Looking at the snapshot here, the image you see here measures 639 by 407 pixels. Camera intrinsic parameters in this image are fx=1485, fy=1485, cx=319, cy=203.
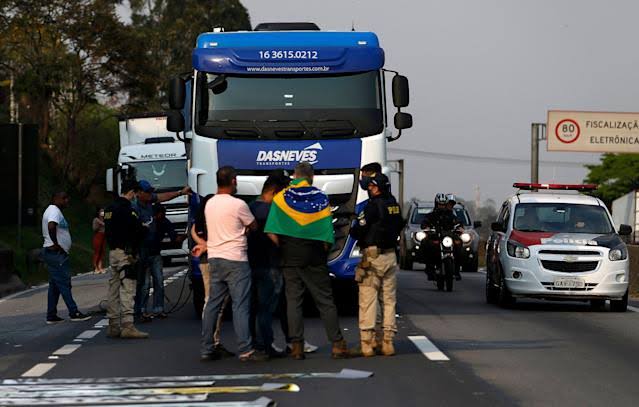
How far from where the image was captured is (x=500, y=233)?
2325cm

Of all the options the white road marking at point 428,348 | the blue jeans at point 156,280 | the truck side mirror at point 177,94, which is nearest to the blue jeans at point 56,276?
the blue jeans at point 156,280

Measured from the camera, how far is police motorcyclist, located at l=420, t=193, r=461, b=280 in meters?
27.5

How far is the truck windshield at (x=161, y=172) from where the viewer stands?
37.2 meters

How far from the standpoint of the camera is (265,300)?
14.6 m

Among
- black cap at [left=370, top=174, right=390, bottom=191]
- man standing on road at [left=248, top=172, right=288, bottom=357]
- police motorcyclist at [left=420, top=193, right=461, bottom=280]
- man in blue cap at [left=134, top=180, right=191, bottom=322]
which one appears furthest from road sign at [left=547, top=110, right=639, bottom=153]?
man standing on road at [left=248, top=172, right=288, bottom=357]

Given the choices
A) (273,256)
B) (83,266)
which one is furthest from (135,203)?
(83,266)

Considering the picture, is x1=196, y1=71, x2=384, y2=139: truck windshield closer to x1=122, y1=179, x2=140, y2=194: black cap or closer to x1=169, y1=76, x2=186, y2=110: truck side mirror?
x1=169, y1=76, x2=186, y2=110: truck side mirror

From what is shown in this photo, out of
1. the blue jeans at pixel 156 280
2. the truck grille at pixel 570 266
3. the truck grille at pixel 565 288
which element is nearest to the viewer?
the blue jeans at pixel 156 280

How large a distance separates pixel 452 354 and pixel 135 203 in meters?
6.21

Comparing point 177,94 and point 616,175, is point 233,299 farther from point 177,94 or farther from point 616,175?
point 616,175

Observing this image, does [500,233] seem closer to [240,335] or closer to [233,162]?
[233,162]

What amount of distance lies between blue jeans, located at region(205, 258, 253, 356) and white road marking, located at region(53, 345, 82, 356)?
5.40 feet

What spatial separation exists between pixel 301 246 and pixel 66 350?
2976 millimetres

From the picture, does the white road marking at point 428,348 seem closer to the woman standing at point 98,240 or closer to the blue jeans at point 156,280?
the blue jeans at point 156,280
